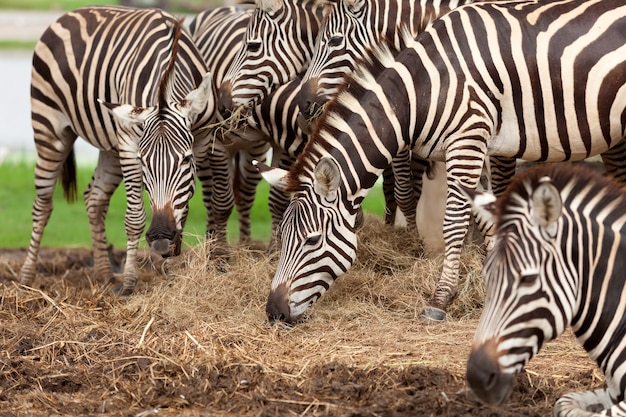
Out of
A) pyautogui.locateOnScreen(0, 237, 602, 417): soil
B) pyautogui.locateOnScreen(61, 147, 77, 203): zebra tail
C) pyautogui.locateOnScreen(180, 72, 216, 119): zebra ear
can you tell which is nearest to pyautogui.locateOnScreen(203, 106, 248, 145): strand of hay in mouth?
pyautogui.locateOnScreen(180, 72, 216, 119): zebra ear

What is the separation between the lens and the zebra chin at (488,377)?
4.49m

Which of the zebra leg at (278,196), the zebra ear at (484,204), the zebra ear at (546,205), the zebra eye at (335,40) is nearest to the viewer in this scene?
the zebra ear at (546,205)

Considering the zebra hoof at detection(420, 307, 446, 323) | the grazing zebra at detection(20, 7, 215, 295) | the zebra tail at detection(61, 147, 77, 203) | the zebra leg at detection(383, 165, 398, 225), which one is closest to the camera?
the zebra hoof at detection(420, 307, 446, 323)

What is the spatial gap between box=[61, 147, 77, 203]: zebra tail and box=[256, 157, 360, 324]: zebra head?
391 cm

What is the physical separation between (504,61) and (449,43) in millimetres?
435

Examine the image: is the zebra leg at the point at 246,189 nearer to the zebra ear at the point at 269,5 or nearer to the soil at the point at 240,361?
the zebra ear at the point at 269,5

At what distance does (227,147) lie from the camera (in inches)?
379

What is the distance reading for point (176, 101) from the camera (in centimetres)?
834

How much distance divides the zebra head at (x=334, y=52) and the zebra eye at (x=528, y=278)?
4.00m

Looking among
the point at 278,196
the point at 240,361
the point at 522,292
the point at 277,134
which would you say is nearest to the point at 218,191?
the point at 278,196

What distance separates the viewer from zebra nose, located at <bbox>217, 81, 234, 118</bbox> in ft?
28.7

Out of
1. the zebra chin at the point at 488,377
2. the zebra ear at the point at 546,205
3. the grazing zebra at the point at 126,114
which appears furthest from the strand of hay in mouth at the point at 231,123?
the zebra chin at the point at 488,377

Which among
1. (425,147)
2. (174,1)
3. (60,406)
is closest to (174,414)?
(60,406)

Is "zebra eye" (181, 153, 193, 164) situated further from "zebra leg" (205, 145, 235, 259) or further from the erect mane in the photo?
"zebra leg" (205, 145, 235, 259)
